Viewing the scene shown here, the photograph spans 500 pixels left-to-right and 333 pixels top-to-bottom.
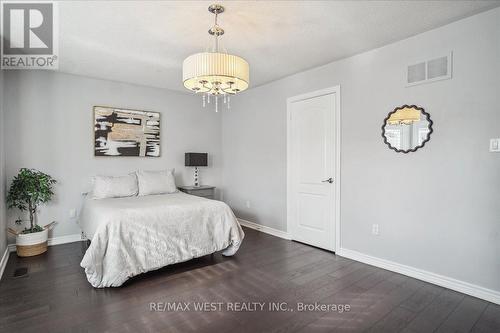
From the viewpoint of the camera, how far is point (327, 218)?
3.70 metres

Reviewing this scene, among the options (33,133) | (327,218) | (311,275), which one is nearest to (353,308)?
(311,275)

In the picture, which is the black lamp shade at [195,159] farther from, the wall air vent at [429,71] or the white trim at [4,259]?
the wall air vent at [429,71]

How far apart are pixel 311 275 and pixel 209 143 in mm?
3376

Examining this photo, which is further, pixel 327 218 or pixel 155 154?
pixel 155 154

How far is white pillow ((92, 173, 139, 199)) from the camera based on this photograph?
12.4 feet

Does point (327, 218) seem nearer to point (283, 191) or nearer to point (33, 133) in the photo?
point (283, 191)

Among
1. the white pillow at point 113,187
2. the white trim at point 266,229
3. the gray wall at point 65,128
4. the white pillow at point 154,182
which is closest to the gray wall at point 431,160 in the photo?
the white trim at point 266,229

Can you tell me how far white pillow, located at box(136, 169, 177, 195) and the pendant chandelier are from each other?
220 centimetres

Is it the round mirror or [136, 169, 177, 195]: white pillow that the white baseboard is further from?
the round mirror

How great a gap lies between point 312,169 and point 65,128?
3.62 meters

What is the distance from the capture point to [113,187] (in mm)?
3867

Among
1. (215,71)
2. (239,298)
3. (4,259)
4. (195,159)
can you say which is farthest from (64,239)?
(215,71)

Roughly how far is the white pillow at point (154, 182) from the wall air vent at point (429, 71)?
3479 millimetres

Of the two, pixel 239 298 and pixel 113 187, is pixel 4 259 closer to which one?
pixel 113 187
